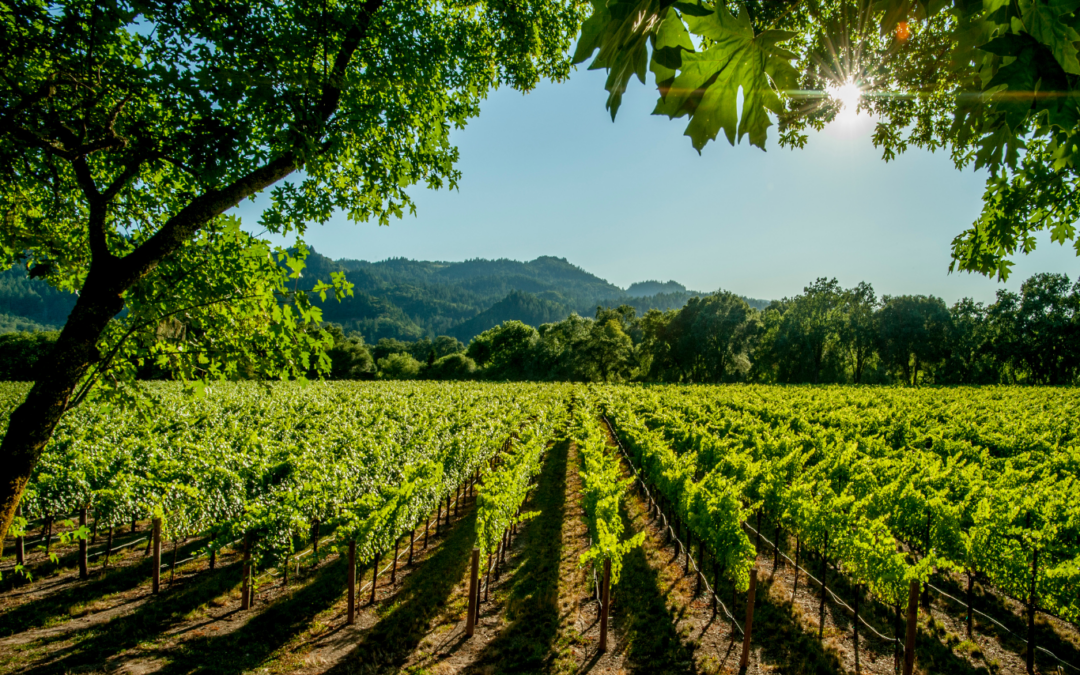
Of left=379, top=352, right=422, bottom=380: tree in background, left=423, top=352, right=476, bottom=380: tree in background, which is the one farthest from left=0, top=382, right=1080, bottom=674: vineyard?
left=379, top=352, right=422, bottom=380: tree in background

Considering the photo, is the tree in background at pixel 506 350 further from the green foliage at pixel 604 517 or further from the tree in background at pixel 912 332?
the green foliage at pixel 604 517

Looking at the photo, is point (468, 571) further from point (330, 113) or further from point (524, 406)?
point (524, 406)

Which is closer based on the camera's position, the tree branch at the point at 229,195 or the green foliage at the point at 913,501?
the tree branch at the point at 229,195

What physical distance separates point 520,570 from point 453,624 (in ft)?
7.05

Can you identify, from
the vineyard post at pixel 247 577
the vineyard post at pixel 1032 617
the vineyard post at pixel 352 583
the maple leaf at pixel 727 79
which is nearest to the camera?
the maple leaf at pixel 727 79

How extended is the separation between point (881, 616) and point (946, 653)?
1.02 m

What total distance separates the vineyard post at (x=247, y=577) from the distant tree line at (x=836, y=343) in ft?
137

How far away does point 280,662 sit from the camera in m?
6.02

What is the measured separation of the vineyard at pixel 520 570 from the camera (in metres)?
6.02

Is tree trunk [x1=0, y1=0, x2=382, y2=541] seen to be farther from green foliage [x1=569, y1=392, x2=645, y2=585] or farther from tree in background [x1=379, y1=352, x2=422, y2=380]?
tree in background [x1=379, y1=352, x2=422, y2=380]

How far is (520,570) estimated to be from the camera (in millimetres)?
8984

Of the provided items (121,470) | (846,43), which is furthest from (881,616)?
(121,470)

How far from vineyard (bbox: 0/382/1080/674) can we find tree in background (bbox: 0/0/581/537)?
119cm

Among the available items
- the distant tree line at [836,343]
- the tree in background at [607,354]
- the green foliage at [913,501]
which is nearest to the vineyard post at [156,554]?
the green foliage at [913,501]
